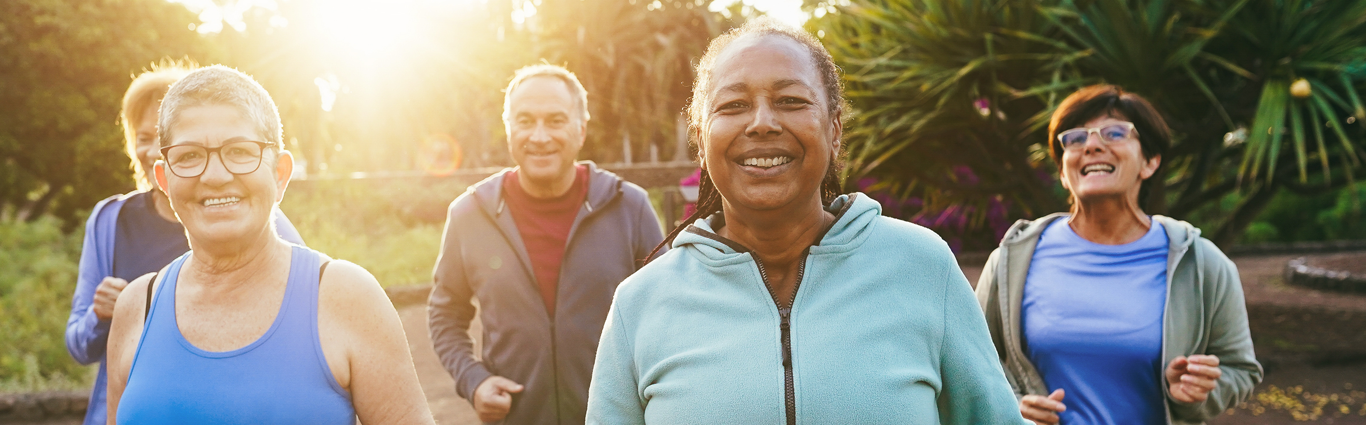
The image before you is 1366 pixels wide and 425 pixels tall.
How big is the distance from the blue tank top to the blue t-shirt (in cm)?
200

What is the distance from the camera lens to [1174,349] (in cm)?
242

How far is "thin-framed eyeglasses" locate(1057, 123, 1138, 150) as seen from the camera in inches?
107

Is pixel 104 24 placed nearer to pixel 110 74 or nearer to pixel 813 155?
pixel 110 74

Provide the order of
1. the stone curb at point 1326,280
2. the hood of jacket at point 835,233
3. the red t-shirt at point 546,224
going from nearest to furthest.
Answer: the hood of jacket at point 835,233
the red t-shirt at point 546,224
the stone curb at point 1326,280

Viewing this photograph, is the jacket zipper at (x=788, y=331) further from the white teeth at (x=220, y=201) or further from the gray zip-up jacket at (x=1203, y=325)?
the gray zip-up jacket at (x=1203, y=325)

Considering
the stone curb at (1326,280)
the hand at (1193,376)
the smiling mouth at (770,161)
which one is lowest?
the stone curb at (1326,280)

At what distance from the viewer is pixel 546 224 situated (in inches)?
116

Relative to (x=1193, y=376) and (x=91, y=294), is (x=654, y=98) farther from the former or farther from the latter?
(x=1193, y=376)

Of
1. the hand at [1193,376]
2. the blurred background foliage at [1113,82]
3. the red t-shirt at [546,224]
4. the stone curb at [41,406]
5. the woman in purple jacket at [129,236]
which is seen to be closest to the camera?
the hand at [1193,376]

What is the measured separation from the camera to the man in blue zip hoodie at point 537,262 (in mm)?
2770

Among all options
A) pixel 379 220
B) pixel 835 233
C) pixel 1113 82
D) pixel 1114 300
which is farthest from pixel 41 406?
pixel 379 220

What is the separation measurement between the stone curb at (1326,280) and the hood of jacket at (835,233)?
42.3ft

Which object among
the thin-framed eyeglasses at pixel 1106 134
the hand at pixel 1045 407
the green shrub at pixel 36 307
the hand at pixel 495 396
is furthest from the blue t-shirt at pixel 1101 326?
the green shrub at pixel 36 307

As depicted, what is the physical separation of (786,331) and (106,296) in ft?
7.05
